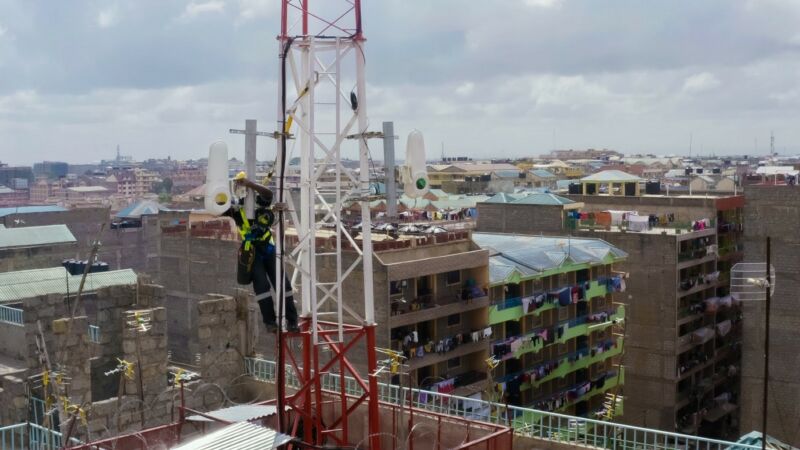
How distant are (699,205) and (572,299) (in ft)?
57.8

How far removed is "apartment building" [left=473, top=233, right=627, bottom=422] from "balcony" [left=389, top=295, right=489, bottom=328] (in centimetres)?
112

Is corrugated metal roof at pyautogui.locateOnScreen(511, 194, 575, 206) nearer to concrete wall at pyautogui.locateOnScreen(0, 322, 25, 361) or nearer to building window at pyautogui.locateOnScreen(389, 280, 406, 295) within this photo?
building window at pyautogui.locateOnScreen(389, 280, 406, 295)

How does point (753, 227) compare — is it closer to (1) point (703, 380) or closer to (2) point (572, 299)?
(2) point (572, 299)

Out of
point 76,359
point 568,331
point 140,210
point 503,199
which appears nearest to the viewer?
point 76,359

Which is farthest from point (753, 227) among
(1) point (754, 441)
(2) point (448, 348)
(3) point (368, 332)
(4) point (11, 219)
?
(4) point (11, 219)

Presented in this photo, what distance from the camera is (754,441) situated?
18.0 metres

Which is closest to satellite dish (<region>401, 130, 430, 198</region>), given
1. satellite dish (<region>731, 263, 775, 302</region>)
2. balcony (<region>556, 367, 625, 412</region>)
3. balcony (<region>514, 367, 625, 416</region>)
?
satellite dish (<region>731, 263, 775, 302</region>)

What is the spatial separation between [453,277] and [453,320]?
73.0 inches

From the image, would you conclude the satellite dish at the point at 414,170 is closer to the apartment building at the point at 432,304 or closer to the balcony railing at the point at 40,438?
the balcony railing at the point at 40,438

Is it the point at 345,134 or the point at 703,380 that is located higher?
the point at 345,134

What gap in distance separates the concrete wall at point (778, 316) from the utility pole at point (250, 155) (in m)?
32.9

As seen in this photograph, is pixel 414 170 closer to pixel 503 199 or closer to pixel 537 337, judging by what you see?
pixel 537 337

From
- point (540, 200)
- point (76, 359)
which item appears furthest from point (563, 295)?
point (76, 359)

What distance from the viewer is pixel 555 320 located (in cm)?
4572
